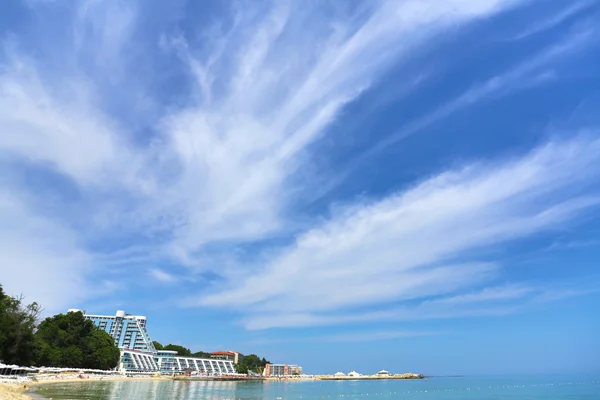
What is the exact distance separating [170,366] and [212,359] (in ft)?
74.2

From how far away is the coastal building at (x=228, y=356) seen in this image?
178m

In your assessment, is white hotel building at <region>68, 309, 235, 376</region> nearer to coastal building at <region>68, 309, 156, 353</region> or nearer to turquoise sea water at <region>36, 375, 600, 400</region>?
coastal building at <region>68, 309, 156, 353</region>

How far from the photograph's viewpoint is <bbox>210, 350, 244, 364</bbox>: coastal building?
583 feet

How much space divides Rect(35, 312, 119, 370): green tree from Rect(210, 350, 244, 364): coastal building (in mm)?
96687

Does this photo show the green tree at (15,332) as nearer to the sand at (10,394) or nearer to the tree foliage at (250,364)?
the sand at (10,394)

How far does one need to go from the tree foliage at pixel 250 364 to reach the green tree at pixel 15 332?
126039 mm

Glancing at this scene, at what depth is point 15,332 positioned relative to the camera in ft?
159

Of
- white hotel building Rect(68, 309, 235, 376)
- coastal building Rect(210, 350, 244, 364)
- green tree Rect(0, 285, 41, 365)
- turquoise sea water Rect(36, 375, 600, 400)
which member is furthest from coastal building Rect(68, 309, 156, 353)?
green tree Rect(0, 285, 41, 365)

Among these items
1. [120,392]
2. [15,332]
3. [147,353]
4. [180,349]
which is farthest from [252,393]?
[180,349]

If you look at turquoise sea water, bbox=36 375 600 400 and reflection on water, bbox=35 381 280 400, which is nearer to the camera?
reflection on water, bbox=35 381 280 400

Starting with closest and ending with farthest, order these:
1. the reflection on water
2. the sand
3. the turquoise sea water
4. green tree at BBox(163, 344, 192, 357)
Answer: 1. the sand
2. the reflection on water
3. the turquoise sea water
4. green tree at BBox(163, 344, 192, 357)

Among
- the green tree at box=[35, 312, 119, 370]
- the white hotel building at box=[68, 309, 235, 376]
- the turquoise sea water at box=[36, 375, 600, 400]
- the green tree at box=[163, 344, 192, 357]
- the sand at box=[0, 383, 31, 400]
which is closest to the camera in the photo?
the sand at box=[0, 383, 31, 400]

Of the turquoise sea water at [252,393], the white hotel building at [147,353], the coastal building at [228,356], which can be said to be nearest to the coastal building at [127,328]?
the white hotel building at [147,353]

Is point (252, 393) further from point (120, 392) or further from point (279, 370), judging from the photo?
point (279, 370)
